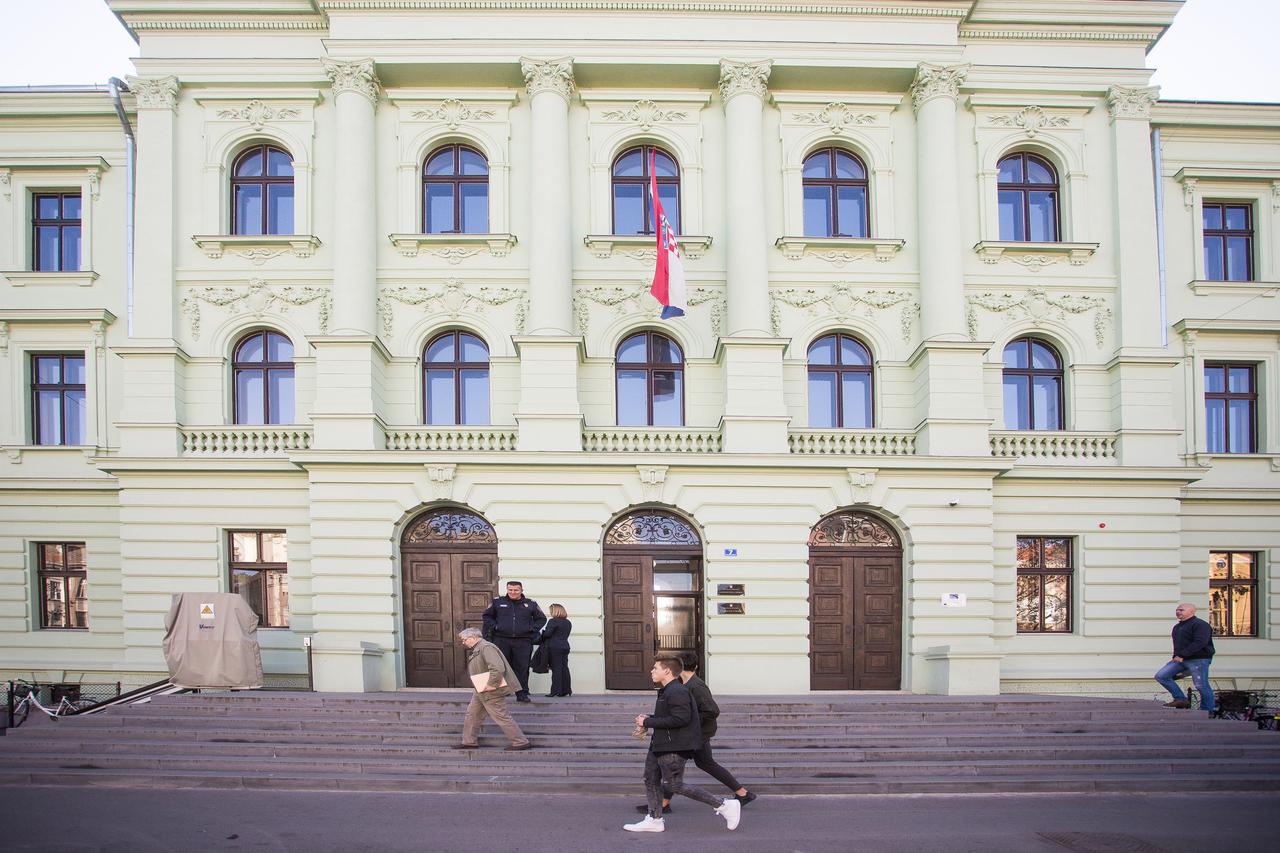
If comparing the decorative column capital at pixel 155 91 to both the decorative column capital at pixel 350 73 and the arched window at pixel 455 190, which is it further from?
the arched window at pixel 455 190

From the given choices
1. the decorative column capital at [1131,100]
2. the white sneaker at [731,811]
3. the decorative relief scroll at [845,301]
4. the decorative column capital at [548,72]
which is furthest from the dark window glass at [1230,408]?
the white sneaker at [731,811]

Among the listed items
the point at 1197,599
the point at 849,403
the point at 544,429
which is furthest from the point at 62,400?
the point at 1197,599

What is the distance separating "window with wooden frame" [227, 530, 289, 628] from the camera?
60.6 feet

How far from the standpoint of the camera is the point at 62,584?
20000 mm

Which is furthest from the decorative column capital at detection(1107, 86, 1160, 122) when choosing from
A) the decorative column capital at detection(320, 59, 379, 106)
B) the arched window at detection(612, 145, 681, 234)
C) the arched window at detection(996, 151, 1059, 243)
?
the decorative column capital at detection(320, 59, 379, 106)

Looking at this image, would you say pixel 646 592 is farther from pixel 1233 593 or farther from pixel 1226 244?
pixel 1226 244

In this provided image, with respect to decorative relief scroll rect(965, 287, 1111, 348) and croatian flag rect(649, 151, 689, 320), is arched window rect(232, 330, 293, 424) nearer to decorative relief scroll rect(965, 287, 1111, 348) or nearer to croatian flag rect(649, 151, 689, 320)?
croatian flag rect(649, 151, 689, 320)

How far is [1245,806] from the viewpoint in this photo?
11234mm

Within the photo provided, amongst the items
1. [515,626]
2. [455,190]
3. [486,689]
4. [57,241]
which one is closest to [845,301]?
[455,190]

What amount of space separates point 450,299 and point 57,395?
29.5 ft

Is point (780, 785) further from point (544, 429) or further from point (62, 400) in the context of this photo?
point (62, 400)

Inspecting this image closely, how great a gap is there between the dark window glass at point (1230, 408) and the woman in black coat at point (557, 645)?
47.4 ft

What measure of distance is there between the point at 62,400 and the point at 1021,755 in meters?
19.6

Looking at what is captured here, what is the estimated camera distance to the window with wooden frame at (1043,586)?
18.5m
